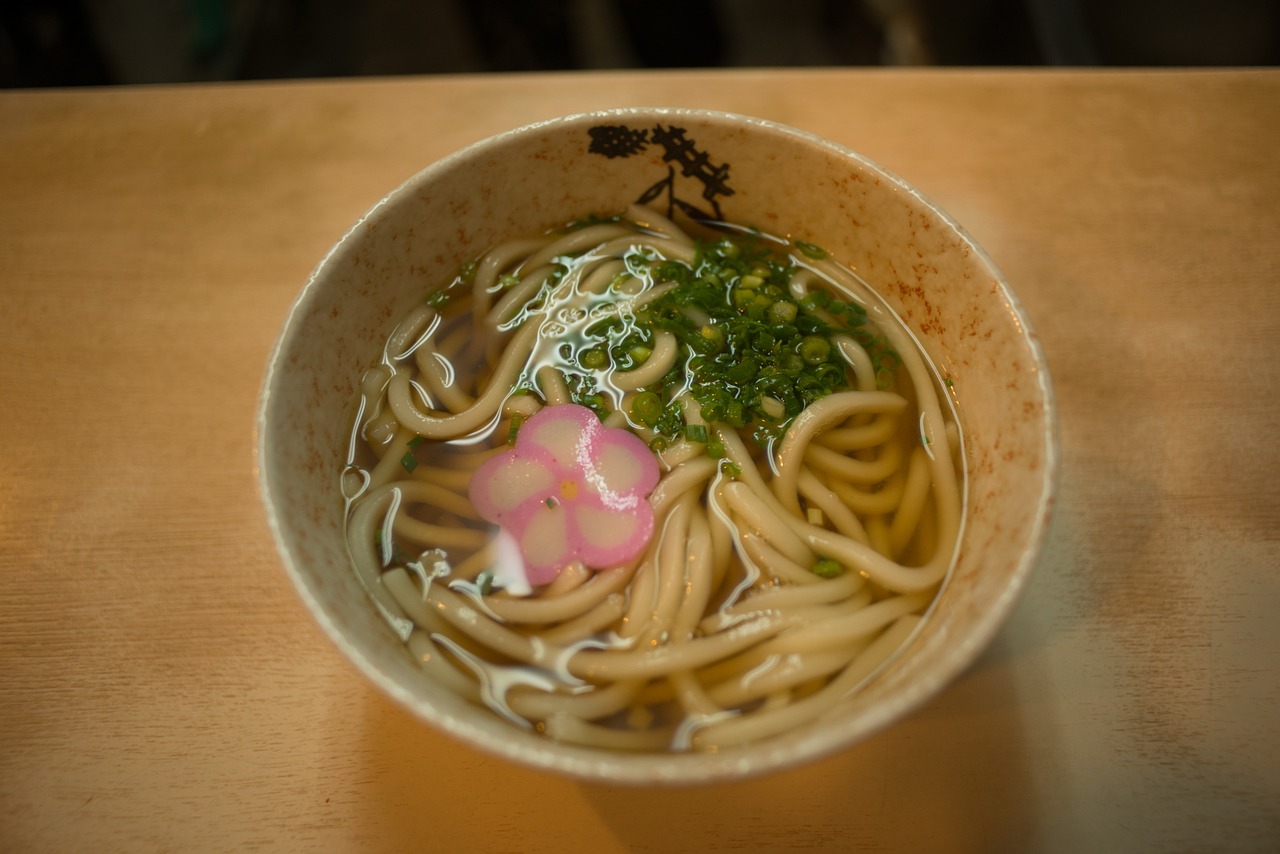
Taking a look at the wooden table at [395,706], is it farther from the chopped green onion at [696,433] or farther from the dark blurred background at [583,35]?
the dark blurred background at [583,35]

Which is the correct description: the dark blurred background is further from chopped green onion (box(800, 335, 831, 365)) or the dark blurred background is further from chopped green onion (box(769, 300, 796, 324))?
chopped green onion (box(800, 335, 831, 365))

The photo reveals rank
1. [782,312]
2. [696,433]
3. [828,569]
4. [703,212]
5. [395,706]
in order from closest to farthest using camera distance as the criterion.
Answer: [395,706]
[828,569]
[696,433]
[782,312]
[703,212]

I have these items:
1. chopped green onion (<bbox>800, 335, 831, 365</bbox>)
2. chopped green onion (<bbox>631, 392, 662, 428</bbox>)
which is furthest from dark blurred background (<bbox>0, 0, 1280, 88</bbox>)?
chopped green onion (<bbox>631, 392, 662, 428</bbox>)

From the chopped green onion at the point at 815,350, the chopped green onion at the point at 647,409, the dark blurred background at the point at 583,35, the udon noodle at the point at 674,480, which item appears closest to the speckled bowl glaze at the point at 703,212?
the udon noodle at the point at 674,480

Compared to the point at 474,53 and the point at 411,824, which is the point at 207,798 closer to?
the point at 411,824

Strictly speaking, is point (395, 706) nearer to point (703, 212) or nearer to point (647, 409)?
point (647, 409)

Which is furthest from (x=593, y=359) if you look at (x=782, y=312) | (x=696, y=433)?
(x=782, y=312)

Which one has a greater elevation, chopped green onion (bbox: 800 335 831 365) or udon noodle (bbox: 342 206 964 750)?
chopped green onion (bbox: 800 335 831 365)
